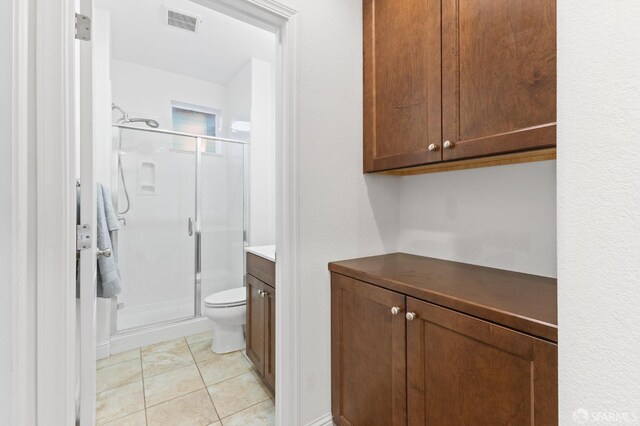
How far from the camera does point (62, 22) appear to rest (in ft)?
2.76

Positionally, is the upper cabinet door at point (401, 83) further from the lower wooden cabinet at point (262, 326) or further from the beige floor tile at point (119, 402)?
the beige floor tile at point (119, 402)

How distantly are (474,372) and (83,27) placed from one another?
63.9 inches

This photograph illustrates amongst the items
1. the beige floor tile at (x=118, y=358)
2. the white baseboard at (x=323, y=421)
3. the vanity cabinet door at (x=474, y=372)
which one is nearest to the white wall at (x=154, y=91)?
the beige floor tile at (x=118, y=358)

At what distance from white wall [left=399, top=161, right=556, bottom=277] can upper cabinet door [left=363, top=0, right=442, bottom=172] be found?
1.09 ft

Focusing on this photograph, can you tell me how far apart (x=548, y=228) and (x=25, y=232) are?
5.68 ft

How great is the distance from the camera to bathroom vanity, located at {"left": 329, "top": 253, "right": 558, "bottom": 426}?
0.72m

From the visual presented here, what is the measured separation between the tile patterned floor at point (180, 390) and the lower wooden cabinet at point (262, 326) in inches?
6.4

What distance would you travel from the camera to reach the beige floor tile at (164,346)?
7.51 ft

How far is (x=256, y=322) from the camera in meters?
1.77

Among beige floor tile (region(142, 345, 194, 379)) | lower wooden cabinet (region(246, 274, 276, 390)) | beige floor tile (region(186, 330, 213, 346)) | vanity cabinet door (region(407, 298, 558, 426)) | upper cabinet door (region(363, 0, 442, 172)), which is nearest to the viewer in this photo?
A: vanity cabinet door (region(407, 298, 558, 426))

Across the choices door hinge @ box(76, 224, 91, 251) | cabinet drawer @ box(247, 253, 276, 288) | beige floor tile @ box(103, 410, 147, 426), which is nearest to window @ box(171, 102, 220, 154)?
cabinet drawer @ box(247, 253, 276, 288)

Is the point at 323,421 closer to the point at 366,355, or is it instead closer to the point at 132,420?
the point at 366,355
